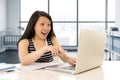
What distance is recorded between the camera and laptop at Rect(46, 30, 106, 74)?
3.82ft

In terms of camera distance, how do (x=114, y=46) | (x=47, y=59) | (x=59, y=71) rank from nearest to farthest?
(x=59, y=71)
(x=47, y=59)
(x=114, y=46)

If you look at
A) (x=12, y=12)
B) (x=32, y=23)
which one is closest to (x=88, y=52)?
(x=32, y=23)

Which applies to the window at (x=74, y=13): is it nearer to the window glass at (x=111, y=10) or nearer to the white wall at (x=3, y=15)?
the window glass at (x=111, y=10)

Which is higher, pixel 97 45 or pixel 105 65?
pixel 97 45

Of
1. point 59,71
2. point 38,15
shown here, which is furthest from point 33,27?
point 59,71

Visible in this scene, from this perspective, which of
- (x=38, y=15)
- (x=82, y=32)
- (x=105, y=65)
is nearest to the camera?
(x=82, y=32)

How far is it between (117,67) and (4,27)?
564 centimetres

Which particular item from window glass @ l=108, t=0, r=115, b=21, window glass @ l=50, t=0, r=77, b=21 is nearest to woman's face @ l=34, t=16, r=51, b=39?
window glass @ l=50, t=0, r=77, b=21

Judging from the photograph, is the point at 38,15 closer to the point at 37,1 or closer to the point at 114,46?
the point at 114,46

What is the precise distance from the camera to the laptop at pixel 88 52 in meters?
1.16

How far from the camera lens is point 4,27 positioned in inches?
263

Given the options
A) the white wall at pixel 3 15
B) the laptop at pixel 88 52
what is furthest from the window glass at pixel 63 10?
the laptop at pixel 88 52

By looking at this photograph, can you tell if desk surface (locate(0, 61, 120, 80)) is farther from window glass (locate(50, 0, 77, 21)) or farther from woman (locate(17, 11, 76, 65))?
window glass (locate(50, 0, 77, 21))

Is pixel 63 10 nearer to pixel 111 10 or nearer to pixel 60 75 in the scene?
pixel 111 10
